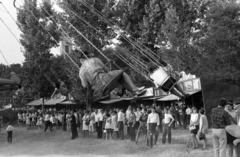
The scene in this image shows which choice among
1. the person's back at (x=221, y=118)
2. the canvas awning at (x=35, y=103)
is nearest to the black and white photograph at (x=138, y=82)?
the person's back at (x=221, y=118)

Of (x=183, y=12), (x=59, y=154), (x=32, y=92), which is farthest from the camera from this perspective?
(x=32, y=92)

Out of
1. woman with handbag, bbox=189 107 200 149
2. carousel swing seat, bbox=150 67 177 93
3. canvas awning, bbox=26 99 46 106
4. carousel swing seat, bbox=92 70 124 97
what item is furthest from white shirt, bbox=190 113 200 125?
canvas awning, bbox=26 99 46 106

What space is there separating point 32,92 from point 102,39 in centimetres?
1177

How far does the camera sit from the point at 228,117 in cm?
806

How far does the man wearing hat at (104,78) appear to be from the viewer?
29.3 ft

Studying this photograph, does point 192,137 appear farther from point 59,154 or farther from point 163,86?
point 59,154

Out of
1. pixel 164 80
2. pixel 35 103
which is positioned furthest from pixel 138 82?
pixel 35 103

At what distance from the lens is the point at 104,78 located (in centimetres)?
919

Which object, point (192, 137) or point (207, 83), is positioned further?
point (207, 83)

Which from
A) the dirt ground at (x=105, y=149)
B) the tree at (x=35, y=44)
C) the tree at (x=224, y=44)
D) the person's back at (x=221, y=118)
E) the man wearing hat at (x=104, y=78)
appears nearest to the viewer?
the person's back at (x=221, y=118)

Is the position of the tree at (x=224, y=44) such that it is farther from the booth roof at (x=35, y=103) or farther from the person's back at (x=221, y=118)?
the booth roof at (x=35, y=103)

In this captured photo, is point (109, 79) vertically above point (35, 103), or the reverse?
point (35, 103)

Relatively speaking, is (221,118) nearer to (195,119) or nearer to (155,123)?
(195,119)

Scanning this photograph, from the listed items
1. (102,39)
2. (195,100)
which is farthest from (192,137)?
(102,39)
